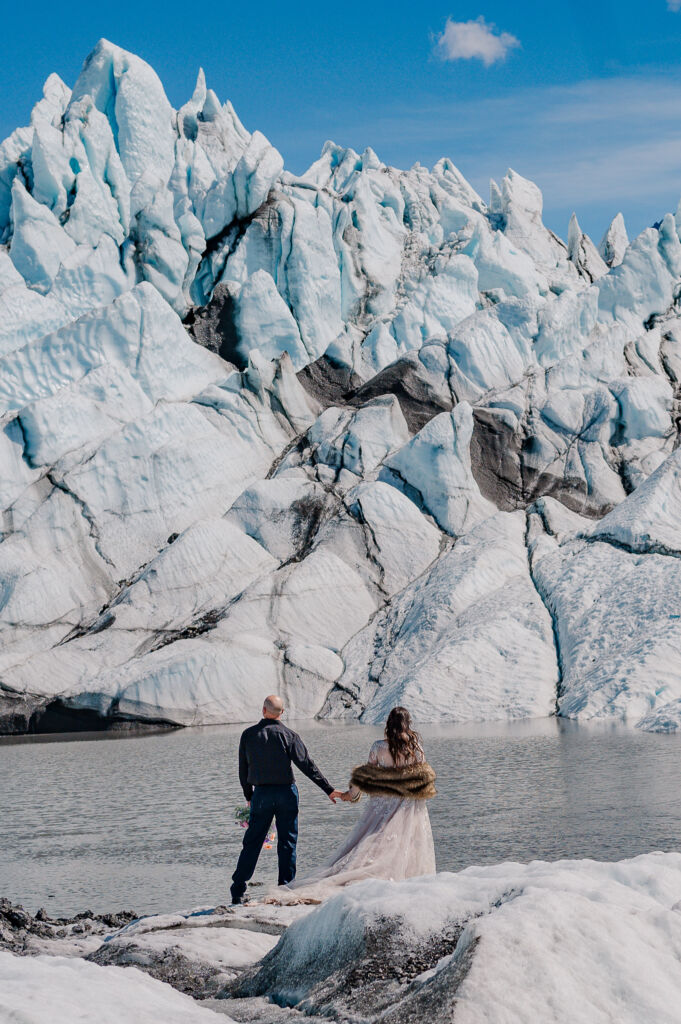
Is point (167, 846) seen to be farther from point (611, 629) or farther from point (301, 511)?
point (301, 511)

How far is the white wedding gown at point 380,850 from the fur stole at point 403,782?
4 centimetres

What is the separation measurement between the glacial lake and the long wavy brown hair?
1905mm

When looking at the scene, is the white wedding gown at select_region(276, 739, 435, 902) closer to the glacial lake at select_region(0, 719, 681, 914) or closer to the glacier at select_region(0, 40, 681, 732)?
the glacial lake at select_region(0, 719, 681, 914)

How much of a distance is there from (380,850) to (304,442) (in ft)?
113

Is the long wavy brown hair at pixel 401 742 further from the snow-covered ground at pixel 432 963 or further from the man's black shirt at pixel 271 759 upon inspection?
the snow-covered ground at pixel 432 963

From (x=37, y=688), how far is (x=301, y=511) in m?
10.7

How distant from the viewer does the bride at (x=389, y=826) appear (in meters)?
7.88

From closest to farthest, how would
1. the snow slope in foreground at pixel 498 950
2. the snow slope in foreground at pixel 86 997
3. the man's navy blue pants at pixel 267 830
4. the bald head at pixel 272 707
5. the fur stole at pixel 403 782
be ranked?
the snow slope in foreground at pixel 498 950, the snow slope in foreground at pixel 86 997, the fur stole at pixel 403 782, the man's navy blue pants at pixel 267 830, the bald head at pixel 272 707

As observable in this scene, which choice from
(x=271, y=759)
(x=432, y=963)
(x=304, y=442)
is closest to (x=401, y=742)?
(x=271, y=759)

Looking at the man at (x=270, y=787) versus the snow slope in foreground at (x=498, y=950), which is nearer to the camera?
the snow slope in foreground at (x=498, y=950)

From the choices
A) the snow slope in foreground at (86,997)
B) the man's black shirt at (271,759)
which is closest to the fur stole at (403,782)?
the man's black shirt at (271,759)

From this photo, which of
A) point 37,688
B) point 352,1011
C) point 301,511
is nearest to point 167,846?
point 352,1011

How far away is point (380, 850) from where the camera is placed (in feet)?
26.1

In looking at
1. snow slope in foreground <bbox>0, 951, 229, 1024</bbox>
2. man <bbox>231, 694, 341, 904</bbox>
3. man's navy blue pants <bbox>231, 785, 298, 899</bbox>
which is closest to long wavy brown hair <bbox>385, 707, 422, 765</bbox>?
man <bbox>231, 694, 341, 904</bbox>
